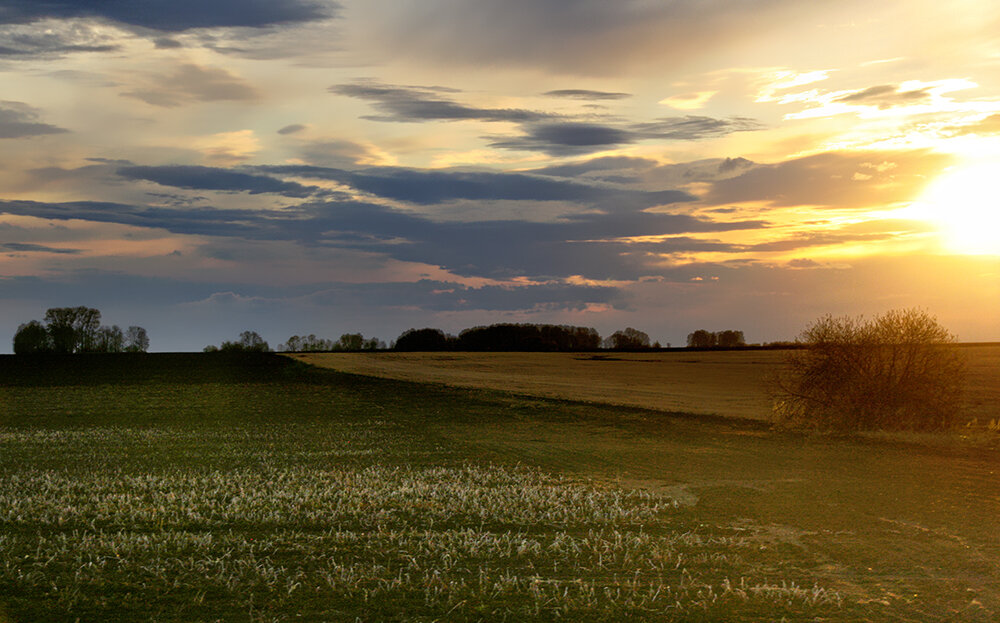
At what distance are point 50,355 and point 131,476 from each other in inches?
3933

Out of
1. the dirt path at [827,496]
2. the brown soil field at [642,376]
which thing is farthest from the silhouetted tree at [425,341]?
the dirt path at [827,496]

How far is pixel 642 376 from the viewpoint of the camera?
90.3 m

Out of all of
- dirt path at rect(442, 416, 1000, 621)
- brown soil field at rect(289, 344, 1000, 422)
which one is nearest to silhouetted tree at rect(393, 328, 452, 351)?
brown soil field at rect(289, 344, 1000, 422)

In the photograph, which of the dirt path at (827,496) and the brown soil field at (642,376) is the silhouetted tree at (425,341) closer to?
the brown soil field at (642,376)

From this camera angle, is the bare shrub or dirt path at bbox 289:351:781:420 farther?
dirt path at bbox 289:351:781:420

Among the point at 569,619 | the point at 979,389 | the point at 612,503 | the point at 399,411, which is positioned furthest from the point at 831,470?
the point at 979,389

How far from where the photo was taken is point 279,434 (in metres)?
38.3

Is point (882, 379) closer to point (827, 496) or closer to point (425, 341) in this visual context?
point (827, 496)

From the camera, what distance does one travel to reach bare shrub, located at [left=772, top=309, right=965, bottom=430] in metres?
39.2

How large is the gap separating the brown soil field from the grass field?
18253mm

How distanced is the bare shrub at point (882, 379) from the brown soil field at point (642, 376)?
218 centimetres

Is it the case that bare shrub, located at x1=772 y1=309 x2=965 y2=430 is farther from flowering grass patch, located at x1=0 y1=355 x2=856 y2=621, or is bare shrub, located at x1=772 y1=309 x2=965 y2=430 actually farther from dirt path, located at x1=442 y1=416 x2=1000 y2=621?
flowering grass patch, located at x1=0 y1=355 x2=856 y2=621

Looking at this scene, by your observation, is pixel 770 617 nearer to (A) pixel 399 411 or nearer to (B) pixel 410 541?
(B) pixel 410 541

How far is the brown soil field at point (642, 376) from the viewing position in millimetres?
55997
